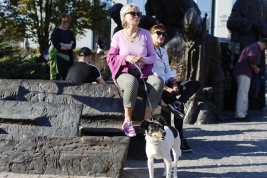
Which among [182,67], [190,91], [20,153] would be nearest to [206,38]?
[182,67]

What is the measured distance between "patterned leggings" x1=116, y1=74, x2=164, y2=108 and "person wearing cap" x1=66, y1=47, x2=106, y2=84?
1266 millimetres

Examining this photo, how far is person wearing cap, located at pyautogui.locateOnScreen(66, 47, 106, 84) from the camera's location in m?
7.50

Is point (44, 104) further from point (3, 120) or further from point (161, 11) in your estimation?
point (161, 11)

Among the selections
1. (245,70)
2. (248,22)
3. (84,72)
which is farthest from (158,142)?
(248,22)

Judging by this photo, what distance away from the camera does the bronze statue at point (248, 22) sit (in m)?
12.1

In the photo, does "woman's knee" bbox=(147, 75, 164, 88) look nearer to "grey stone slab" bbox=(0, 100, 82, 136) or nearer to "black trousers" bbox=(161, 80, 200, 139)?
"black trousers" bbox=(161, 80, 200, 139)

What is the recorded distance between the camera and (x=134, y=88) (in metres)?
6.12

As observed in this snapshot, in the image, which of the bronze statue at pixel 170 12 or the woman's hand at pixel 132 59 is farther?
the bronze statue at pixel 170 12

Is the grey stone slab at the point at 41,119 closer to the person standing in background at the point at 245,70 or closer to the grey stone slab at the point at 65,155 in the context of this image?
the grey stone slab at the point at 65,155

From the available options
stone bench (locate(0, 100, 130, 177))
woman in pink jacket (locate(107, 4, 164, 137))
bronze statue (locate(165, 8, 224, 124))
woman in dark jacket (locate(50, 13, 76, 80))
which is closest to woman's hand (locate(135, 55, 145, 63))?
woman in pink jacket (locate(107, 4, 164, 137))

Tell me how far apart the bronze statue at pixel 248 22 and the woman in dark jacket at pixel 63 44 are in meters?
3.96

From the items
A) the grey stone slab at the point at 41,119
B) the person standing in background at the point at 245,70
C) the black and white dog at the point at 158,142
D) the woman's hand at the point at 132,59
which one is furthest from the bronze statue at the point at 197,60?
the black and white dog at the point at 158,142

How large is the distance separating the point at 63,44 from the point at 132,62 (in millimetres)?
4253

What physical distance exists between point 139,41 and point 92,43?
95.4 feet
